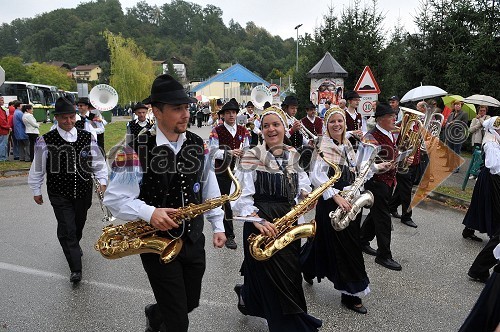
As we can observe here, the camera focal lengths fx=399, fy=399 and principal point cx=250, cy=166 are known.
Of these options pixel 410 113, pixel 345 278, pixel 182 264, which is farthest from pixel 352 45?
pixel 182 264

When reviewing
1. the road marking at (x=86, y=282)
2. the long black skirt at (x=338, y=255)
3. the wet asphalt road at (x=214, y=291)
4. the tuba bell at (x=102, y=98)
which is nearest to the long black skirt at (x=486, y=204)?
the wet asphalt road at (x=214, y=291)

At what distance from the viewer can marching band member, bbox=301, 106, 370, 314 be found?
3.98 meters

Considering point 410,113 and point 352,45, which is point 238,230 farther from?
point 352,45

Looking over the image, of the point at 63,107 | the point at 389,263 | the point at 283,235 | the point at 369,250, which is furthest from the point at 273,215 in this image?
the point at 63,107

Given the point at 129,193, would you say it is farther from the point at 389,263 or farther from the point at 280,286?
the point at 389,263

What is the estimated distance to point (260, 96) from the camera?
14.1 metres

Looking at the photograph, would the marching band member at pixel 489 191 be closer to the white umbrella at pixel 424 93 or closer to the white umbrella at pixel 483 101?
the white umbrella at pixel 483 101

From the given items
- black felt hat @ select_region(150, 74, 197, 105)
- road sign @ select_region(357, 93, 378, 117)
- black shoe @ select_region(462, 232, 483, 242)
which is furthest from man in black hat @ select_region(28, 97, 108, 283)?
road sign @ select_region(357, 93, 378, 117)

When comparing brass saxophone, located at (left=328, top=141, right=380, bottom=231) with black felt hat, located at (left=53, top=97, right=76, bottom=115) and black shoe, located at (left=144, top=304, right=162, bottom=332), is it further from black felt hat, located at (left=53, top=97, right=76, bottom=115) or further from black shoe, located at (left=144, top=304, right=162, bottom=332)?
black felt hat, located at (left=53, top=97, right=76, bottom=115)

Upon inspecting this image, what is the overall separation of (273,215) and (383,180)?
2209 millimetres

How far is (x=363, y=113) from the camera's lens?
9.27 metres

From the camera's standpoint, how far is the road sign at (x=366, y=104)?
926 centimetres

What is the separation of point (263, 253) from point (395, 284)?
90.8 inches

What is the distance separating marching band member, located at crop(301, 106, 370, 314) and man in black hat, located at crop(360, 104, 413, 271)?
0.68 metres
